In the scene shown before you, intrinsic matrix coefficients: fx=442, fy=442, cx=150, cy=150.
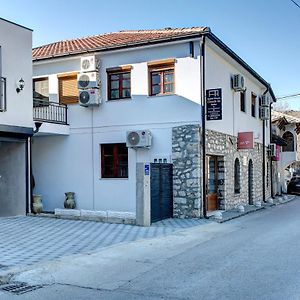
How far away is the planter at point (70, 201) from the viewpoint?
1709 centimetres

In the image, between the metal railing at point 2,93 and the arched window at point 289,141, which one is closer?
the metal railing at point 2,93

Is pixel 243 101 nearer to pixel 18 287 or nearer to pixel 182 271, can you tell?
pixel 182 271

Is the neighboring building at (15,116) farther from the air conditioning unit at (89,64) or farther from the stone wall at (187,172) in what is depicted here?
the stone wall at (187,172)

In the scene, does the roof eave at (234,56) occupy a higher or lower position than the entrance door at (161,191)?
higher

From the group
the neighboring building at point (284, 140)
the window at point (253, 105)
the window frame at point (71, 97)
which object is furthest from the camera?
the neighboring building at point (284, 140)

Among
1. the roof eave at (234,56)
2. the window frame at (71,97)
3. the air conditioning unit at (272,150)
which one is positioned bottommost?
the air conditioning unit at (272,150)

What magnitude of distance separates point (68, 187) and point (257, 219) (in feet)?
24.3

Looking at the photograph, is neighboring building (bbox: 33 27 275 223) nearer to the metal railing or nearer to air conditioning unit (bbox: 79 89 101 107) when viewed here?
air conditioning unit (bbox: 79 89 101 107)

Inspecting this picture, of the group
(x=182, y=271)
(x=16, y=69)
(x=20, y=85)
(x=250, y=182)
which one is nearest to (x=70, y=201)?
(x=20, y=85)

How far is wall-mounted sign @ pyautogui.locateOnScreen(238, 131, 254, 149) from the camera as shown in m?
18.9

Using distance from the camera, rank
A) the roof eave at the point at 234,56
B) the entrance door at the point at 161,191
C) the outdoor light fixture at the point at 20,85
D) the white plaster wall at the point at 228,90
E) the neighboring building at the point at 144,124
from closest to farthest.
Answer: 1. the entrance door at the point at 161,191
2. the outdoor light fixture at the point at 20,85
3. the neighboring building at the point at 144,124
4. the roof eave at the point at 234,56
5. the white plaster wall at the point at 228,90

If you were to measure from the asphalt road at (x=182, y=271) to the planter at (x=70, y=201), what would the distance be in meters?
6.80

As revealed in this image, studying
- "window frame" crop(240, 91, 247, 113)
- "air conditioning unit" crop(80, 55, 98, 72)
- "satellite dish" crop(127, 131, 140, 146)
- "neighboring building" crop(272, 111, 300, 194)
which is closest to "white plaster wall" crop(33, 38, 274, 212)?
"air conditioning unit" crop(80, 55, 98, 72)

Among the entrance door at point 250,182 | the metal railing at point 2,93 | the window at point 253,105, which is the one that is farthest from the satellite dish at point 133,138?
the window at point 253,105
